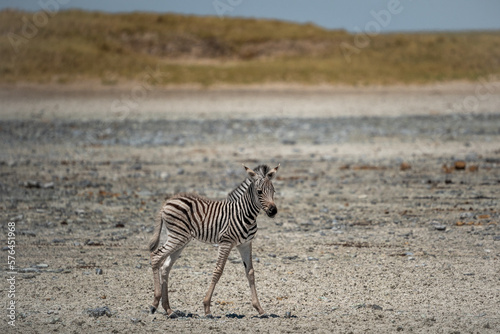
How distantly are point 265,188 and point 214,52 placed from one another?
48581 mm

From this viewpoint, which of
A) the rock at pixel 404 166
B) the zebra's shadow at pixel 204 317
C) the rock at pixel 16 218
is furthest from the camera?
the rock at pixel 404 166

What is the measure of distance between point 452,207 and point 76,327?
677 cm

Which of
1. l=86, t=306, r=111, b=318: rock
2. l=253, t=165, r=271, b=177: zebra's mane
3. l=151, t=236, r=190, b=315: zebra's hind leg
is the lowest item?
l=86, t=306, r=111, b=318: rock

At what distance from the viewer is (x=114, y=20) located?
57.8 meters

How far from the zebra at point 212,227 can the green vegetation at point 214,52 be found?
98.1 ft

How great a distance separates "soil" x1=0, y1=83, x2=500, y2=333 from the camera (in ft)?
22.9

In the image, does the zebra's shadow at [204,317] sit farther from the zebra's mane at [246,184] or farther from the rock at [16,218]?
the rock at [16,218]

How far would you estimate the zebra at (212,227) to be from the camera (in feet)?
20.8

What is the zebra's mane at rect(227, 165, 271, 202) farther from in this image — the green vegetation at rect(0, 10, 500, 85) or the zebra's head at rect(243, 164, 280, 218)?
the green vegetation at rect(0, 10, 500, 85)

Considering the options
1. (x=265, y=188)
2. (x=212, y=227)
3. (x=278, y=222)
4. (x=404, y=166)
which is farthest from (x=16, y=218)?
(x=404, y=166)

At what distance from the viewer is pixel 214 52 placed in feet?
177

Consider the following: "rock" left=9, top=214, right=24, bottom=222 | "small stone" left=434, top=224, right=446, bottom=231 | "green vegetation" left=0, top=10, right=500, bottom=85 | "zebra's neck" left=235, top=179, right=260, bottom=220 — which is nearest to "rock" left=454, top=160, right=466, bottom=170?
"small stone" left=434, top=224, right=446, bottom=231

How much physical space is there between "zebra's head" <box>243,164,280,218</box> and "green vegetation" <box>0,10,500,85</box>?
30.2m

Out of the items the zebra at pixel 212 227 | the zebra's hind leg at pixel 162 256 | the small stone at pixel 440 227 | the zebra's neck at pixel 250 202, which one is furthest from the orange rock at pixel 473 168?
the zebra's hind leg at pixel 162 256
